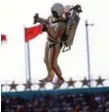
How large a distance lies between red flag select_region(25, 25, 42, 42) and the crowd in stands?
991 mm

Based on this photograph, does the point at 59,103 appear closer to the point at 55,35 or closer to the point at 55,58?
the point at 55,58

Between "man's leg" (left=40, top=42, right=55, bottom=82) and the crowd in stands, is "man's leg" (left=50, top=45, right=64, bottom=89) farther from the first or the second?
the crowd in stands

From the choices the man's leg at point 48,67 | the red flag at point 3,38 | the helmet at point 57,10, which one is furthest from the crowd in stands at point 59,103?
the helmet at point 57,10

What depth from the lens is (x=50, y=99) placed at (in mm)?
10703

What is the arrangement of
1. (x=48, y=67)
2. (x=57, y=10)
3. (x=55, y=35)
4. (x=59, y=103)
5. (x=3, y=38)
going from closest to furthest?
(x=57, y=10) < (x=55, y=35) < (x=48, y=67) < (x=59, y=103) < (x=3, y=38)

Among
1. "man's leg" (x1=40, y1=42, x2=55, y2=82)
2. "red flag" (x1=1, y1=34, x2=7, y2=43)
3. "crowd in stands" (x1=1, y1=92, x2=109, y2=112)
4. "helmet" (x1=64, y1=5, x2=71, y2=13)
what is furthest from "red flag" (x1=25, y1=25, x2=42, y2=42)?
"crowd in stands" (x1=1, y1=92, x2=109, y2=112)

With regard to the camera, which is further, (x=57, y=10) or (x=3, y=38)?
(x=3, y=38)

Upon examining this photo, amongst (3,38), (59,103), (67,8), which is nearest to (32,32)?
(3,38)

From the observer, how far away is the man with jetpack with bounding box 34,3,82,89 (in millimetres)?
9867

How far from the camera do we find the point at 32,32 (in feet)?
36.6

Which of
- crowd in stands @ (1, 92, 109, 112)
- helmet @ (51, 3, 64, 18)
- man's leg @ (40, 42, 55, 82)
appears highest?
helmet @ (51, 3, 64, 18)

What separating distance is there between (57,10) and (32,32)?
1417 mm

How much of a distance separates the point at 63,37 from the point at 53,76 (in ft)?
1.86

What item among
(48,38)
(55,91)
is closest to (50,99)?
(55,91)
